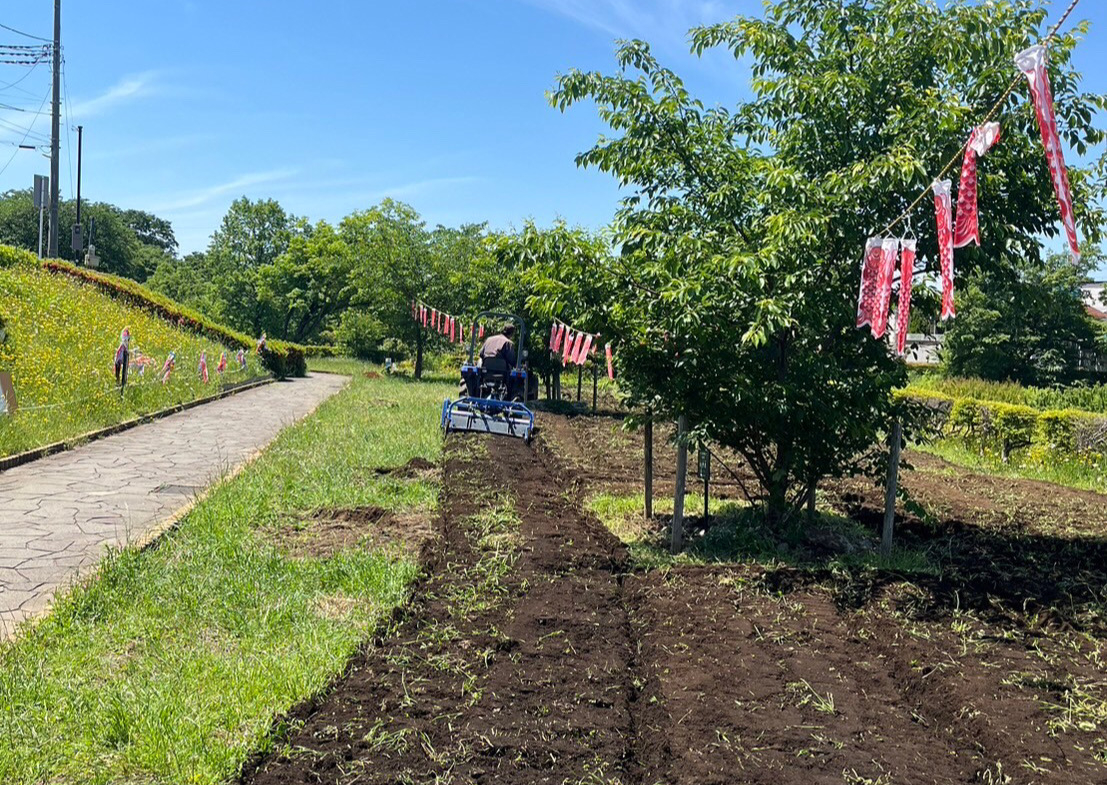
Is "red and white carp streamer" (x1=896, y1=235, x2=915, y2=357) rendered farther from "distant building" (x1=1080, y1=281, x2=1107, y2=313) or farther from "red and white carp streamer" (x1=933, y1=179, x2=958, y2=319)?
"distant building" (x1=1080, y1=281, x2=1107, y2=313)

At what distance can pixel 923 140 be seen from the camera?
21.9 ft

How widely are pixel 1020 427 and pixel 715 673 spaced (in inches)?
445

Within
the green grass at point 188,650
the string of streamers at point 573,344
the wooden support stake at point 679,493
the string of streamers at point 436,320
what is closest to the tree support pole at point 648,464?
the wooden support stake at point 679,493

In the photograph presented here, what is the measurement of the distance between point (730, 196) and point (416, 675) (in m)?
4.62

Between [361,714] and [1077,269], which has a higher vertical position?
[1077,269]

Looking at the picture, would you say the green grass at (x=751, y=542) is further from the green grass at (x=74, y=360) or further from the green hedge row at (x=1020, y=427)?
the green grass at (x=74, y=360)

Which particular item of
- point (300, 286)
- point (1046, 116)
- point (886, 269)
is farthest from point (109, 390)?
point (300, 286)

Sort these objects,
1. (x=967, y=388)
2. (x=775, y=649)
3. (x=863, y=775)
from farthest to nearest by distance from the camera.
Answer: (x=967, y=388) < (x=775, y=649) < (x=863, y=775)

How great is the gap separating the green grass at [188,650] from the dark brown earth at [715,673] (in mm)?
252

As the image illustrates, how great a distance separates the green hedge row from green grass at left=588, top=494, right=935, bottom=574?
4477mm

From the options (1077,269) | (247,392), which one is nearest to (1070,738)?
(247,392)

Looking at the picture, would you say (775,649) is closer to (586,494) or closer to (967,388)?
(586,494)

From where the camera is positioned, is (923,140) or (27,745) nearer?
(27,745)

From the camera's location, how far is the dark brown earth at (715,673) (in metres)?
3.76
